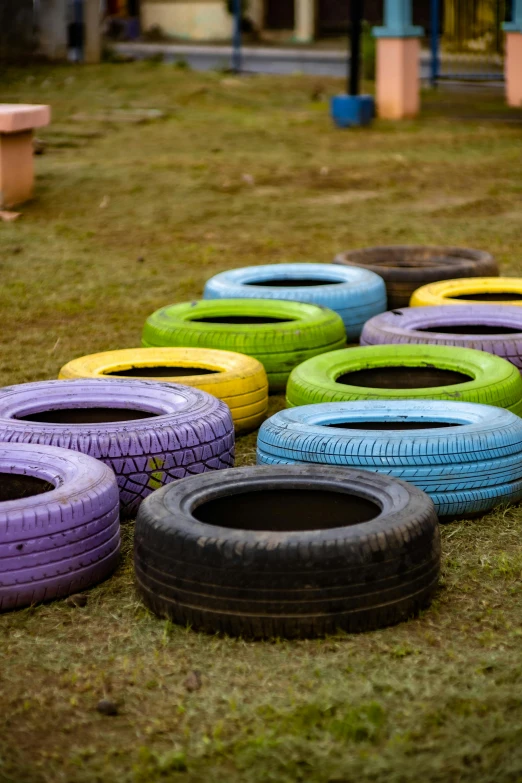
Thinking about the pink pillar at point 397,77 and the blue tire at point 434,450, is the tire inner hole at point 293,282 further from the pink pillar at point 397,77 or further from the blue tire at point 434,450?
the pink pillar at point 397,77

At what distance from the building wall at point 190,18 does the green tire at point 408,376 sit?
31.4 metres

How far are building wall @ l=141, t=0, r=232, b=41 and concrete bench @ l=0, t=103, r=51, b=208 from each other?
25.0 m

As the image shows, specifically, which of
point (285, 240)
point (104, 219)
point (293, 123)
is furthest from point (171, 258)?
point (293, 123)

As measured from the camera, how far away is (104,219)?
10914 mm

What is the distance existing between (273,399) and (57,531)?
249 cm

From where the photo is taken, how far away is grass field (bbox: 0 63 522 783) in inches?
106

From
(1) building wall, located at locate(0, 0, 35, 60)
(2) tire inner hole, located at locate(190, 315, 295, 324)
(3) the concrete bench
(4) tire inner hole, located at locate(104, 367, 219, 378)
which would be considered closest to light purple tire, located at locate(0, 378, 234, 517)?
(4) tire inner hole, located at locate(104, 367, 219, 378)

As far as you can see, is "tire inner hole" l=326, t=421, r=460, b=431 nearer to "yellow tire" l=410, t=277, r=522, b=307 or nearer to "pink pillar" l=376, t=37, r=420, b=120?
"yellow tire" l=410, t=277, r=522, b=307

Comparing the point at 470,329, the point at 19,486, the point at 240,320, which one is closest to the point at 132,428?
the point at 19,486

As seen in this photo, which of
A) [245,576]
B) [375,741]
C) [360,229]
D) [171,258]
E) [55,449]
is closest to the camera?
[375,741]

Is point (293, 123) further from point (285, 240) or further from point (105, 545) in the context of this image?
point (105, 545)

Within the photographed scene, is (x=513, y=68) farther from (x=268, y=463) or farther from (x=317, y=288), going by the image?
(x=268, y=463)

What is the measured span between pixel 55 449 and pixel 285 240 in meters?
6.25

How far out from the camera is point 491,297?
→ 22.2ft
